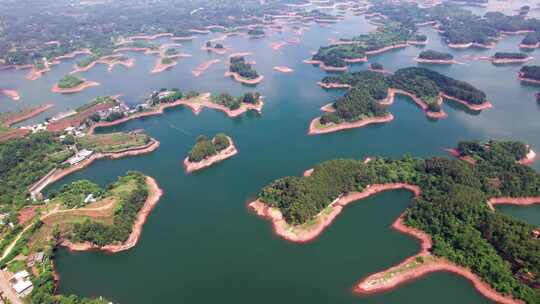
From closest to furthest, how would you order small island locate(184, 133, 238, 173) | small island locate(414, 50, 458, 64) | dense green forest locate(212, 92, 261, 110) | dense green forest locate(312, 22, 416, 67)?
1. small island locate(184, 133, 238, 173)
2. dense green forest locate(212, 92, 261, 110)
3. small island locate(414, 50, 458, 64)
4. dense green forest locate(312, 22, 416, 67)

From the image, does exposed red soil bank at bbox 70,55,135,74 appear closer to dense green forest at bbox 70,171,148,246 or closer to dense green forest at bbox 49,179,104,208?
dense green forest at bbox 49,179,104,208

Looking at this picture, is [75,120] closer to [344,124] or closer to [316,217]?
[344,124]

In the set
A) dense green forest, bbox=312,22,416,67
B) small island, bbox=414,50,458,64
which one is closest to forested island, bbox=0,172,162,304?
dense green forest, bbox=312,22,416,67

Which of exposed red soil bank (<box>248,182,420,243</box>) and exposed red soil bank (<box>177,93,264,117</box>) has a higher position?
exposed red soil bank (<box>177,93,264,117</box>)

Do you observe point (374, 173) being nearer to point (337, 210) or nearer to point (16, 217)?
point (337, 210)

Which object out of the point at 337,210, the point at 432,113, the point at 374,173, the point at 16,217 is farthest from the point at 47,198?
the point at 432,113

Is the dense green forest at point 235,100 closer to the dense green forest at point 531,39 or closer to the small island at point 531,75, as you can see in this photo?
the small island at point 531,75

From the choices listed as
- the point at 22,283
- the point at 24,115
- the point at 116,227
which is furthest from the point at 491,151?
the point at 24,115
